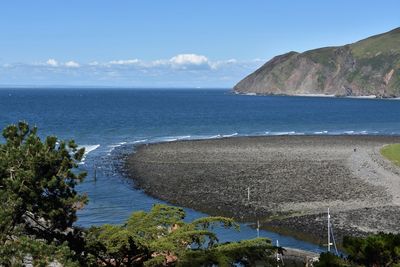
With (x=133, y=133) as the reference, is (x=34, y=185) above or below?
above

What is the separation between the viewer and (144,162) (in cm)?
6556

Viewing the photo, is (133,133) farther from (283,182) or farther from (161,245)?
(161,245)

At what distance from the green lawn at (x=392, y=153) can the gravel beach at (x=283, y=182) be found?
1.21 meters

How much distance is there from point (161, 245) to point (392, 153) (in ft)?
186

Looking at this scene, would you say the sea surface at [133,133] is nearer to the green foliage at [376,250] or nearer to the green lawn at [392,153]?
the green foliage at [376,250]

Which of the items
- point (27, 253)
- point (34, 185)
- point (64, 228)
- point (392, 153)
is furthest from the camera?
point (392, 153)

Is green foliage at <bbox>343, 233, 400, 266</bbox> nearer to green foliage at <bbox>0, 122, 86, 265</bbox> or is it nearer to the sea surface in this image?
green foliage at <bbox>0, 122, 86, 265</bbox>

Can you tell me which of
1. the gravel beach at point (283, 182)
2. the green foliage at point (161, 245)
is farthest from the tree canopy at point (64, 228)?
the gravel beach at point (283, 182)

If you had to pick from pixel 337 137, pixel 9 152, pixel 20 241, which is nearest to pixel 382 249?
pixel 20 241

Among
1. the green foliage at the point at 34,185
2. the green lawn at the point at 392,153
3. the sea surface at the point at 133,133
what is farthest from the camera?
the green lawn at the point at 392,153

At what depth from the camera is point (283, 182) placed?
2005 inches

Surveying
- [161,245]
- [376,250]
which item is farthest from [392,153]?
[376,250]

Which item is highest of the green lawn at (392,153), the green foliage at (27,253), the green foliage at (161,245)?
the green foliage at (27,253)

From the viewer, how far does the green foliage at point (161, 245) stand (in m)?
17.9
